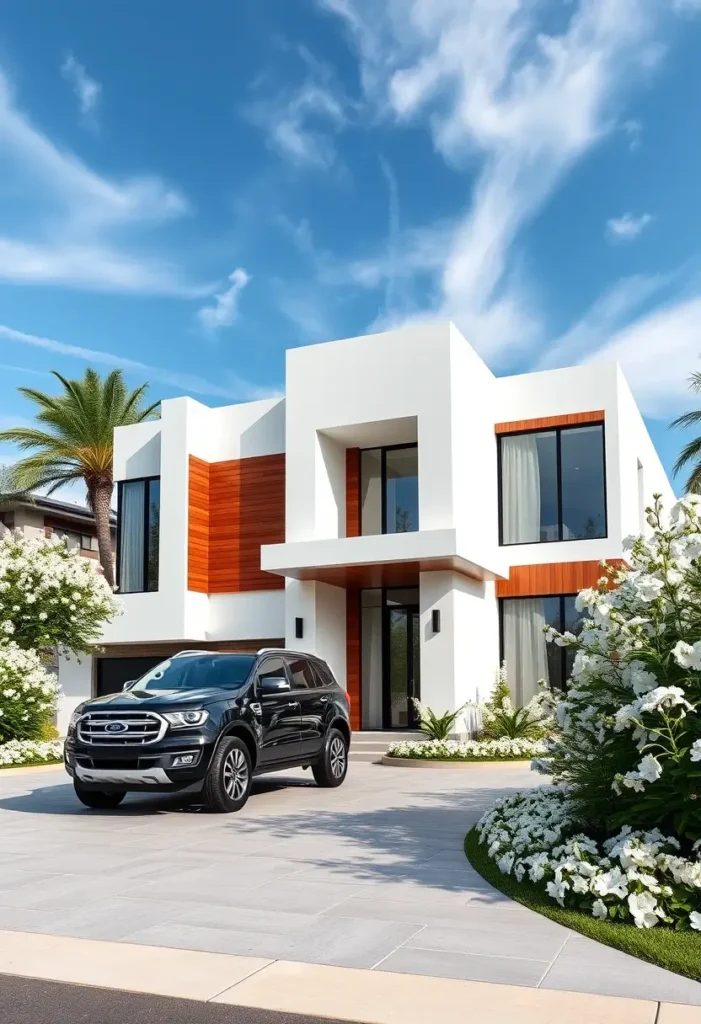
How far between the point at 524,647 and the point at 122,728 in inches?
487

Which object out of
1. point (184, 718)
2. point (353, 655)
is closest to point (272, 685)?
point (184, 718)

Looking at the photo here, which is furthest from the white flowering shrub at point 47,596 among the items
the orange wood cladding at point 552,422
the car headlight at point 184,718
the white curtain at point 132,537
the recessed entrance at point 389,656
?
the orange wood cladding at point 552,422

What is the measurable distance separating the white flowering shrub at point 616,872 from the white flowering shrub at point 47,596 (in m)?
13.0

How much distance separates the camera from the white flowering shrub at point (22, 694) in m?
17.3

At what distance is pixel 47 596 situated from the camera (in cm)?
1908

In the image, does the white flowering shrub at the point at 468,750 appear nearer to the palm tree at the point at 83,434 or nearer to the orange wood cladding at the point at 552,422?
the orange wood cladding at the point at 552,422

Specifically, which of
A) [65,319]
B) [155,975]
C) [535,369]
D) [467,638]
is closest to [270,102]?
[65,319]

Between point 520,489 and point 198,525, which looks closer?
point 520,489

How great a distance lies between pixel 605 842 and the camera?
6938 mm

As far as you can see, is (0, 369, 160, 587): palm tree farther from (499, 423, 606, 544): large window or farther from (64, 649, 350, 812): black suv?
(64, 649, 350, 812): black suv

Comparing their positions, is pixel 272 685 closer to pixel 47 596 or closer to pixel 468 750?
pixel 468 750

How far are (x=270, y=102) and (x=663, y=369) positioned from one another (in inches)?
523

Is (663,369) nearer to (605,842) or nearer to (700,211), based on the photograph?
(700,211)

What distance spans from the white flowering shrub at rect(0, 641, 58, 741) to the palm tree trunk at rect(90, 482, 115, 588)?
43.4 feet
